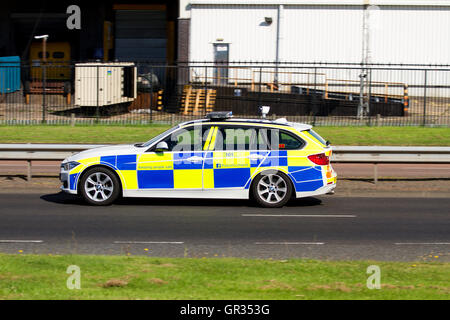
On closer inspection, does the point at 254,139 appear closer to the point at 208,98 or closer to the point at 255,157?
the point at 255,157

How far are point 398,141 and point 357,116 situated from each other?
676cm

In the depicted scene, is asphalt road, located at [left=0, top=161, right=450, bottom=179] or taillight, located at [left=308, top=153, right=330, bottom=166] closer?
taillight, located at [left=308, top=153, right=330, bottom=166]

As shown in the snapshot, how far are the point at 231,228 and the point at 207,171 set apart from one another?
1.99 metres

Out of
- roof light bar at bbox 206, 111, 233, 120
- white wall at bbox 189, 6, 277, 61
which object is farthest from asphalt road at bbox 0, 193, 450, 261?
white wall at bbox 189, 6, 277, 61

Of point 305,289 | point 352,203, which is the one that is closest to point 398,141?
point 352,203

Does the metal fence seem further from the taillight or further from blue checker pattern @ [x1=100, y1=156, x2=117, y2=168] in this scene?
blue checker pattern @ [x1=100, y1=156, x2=117, y2=168]

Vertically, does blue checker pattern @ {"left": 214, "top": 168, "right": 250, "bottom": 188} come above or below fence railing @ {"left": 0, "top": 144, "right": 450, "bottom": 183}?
below

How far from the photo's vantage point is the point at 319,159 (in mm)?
12797

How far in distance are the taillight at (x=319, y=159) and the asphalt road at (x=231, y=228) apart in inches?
31.5

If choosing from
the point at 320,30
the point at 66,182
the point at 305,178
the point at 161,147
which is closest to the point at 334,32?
the point at 320,30

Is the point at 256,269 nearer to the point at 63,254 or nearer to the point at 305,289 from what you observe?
the point at 305,289

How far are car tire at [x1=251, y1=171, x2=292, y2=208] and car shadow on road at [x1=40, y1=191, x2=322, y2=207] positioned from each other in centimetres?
51

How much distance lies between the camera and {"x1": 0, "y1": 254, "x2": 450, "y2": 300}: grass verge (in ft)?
22.1

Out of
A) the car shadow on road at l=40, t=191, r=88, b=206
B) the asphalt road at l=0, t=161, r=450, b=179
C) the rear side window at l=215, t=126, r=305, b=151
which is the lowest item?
the car shadow on road at l=40, t=191, r=88, b=206
